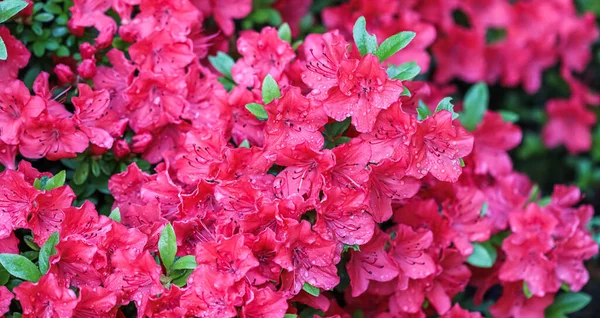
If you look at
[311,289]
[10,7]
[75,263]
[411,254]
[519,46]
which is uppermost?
[10,7]

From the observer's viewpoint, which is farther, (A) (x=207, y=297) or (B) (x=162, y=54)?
(B) (x=162, y=54)

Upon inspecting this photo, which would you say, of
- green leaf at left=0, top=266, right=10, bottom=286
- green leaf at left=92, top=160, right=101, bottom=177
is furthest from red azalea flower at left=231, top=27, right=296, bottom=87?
green leaf at left=0, top=266, right=10, bottom=286

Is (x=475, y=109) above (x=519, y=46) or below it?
above

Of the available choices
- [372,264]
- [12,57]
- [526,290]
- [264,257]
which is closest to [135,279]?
[264,257]

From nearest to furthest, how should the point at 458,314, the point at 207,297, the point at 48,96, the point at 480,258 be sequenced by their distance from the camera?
the point at 207,297 → the point at 48,96 → the point at 458,314 → the point at 480,258

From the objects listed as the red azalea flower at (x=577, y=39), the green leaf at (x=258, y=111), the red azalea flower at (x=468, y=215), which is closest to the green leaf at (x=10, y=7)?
the green leaf at (x=258, y=111)

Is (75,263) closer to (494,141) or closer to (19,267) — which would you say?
(19,267)

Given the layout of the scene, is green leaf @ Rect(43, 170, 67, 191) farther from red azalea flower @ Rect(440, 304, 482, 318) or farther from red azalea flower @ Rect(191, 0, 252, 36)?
red azalea flower @ Rect(440, 304, 482, 318)

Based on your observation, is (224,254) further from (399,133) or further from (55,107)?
(55,107)
